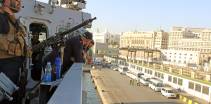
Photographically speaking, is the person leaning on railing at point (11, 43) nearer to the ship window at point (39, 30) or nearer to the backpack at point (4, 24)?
the backpack at point (4, 24)

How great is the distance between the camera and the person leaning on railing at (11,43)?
435 centimetres

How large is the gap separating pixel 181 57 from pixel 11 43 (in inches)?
4540

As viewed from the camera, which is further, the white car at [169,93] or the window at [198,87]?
the white car at [169,93]

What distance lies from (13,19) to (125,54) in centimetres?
12983

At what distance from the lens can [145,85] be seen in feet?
250

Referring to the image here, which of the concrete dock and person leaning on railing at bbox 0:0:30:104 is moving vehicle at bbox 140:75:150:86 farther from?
person leaning on railing at bbox 0:0:30:104

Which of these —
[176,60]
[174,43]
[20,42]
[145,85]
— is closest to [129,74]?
[145,85]

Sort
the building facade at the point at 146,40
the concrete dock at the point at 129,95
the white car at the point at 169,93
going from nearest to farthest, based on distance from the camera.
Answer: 1. the concrete dock at the point at 129,95
2. the white car at the point at 169,93
3. the building facade at the point at 146,40

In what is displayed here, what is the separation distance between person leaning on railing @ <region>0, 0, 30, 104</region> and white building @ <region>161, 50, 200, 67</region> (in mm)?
105444

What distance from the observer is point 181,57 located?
11744 centimetres

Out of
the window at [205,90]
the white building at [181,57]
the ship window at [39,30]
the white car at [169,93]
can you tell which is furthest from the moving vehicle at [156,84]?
the ship window at [39,30]

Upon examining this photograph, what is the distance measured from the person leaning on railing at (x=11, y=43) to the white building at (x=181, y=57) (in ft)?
346

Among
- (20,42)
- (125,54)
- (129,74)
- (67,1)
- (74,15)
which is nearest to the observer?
(20,42)

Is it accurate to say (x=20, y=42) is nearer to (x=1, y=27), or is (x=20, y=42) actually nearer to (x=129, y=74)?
(x=1, y=27)
